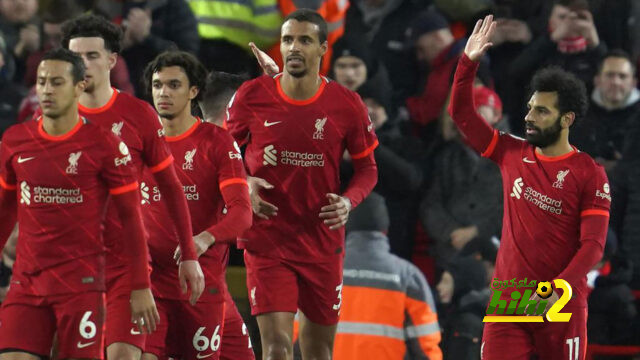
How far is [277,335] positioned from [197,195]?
96cm

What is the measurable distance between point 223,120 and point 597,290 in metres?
3.40

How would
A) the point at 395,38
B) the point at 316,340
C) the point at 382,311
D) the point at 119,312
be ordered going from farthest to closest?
the point at 395,38 < the point at 382,311 < the point at 316,340 < the point at 119,312

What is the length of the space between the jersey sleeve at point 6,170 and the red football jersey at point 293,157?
1.94 m

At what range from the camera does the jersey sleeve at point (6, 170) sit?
704cm

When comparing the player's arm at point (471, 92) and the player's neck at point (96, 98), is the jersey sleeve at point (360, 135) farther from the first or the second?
the player's neck at point (96, 98)

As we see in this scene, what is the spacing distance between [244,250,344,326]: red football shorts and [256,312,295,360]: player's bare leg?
41 mm

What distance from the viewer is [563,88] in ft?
27.9

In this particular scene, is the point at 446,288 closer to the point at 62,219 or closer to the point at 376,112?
the point at 376,112

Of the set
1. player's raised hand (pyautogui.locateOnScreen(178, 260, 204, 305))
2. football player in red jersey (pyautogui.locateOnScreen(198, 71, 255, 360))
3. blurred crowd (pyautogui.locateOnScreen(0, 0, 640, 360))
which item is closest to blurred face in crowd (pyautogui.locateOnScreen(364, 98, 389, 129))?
blurred crowd (pyautogui.locateOnScreen(0, 0, 640, 360))

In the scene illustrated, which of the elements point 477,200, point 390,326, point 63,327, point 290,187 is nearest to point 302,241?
point 290,187

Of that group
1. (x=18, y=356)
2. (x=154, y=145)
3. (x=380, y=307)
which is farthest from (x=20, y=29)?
(x=18, y=356)

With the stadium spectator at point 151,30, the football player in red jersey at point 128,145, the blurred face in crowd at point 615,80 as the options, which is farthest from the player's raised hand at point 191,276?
the blurred face in crowd at point 615,80

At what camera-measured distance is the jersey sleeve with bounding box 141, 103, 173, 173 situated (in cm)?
757

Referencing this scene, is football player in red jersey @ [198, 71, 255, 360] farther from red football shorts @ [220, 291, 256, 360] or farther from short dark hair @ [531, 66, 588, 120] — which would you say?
short dark hair @ [531, 66, 588, 120]
